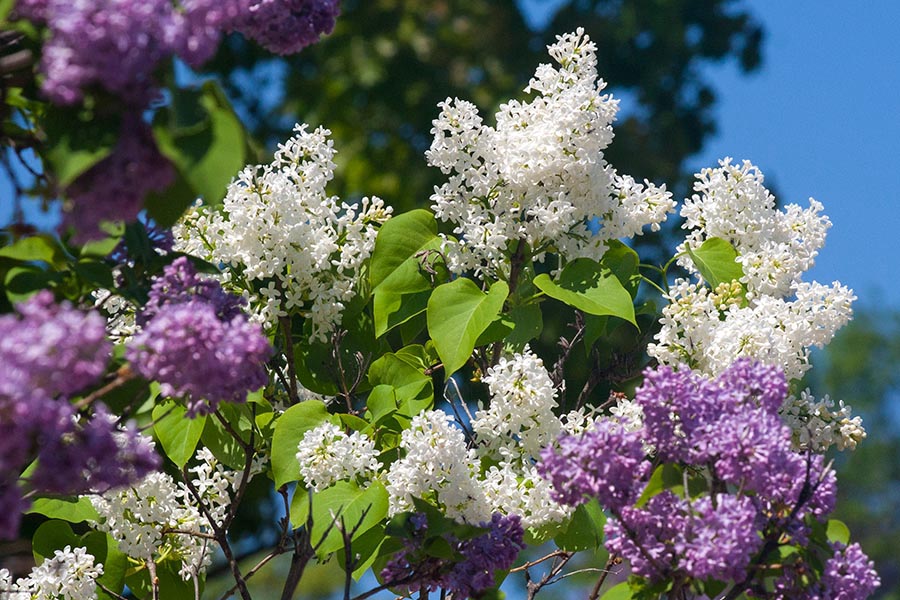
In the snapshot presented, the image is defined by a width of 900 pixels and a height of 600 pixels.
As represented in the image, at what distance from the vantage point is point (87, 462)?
1326mm

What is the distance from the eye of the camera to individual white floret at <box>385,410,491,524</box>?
77.3 inches

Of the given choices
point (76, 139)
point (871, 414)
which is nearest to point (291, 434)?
point (76, 139)

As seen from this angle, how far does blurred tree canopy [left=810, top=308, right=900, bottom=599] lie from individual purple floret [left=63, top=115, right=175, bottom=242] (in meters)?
31.1

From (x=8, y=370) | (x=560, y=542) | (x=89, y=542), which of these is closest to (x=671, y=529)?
(x=560, y=542)

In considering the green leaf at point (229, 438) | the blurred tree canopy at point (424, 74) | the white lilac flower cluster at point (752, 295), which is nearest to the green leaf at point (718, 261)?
the white lilac flower cluster at point (752, 295)

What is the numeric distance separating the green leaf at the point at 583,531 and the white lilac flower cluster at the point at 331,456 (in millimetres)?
368

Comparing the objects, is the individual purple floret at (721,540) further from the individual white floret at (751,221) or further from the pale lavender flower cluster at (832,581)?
the individual white floret at (751,221)

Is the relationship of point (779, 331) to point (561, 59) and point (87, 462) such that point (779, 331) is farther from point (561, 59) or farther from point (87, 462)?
point (87, 462)

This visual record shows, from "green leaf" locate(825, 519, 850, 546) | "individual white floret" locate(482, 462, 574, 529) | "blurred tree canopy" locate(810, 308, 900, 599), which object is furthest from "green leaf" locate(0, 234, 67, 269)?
"blurred tree canopy" locate(810, 308, 900, 599)

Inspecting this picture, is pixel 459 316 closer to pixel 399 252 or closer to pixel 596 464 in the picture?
pixel 399 252

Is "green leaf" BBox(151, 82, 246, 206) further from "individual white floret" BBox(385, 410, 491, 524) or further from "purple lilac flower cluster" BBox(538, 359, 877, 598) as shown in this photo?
"individual white floret" BBox(385, 410, 491, 524)

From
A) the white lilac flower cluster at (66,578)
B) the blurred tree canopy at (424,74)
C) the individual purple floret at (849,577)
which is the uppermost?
the blurred tree canopy at (424,74)

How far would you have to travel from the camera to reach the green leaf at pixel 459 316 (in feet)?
6.88

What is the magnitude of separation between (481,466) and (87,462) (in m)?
1.04
